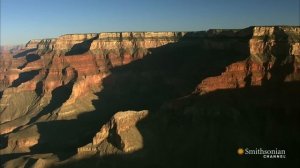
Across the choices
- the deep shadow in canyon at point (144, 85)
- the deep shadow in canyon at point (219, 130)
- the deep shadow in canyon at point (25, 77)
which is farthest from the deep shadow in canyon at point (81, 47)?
the deep shadow in canyon at point (219, 130)

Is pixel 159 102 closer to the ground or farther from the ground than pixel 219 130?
closer to the ground

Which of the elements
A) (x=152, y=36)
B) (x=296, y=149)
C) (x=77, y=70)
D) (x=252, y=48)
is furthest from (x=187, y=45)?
(x=296, y=149)

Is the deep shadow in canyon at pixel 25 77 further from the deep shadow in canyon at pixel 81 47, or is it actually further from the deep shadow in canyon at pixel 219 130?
the deep shadow in canyon at pixel 219 130

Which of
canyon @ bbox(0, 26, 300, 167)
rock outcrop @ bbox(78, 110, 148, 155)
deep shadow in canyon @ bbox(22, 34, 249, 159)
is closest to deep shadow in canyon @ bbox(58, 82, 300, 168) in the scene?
canyon @ bbox(0, 26, 300, 167)

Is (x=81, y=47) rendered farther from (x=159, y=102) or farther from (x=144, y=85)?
(x=159, y=102)

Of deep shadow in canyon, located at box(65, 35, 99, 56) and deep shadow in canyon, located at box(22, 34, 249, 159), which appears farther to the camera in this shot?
deep shadow in canyon, located at box(65, 35, 99, 56)

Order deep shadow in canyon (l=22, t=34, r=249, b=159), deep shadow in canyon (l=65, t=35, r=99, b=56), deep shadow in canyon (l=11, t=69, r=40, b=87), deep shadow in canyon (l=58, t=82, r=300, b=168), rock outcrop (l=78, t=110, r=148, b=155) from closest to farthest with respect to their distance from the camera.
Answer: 1. deep shadow in canyon (l=58, t=82, r=300, b=168)
2. rock outcrop (l=78, t=110, r=148, b=155)
3. deep shadow in canyon (l=22, t=34, r=249, b=159)
4. deep shadow in canyon (l=11, t=69, r=40, b=87)
5. deep shadow in canyon (l=65, t=35, r=99, b=56)

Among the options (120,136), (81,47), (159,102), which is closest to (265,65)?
(120,136)

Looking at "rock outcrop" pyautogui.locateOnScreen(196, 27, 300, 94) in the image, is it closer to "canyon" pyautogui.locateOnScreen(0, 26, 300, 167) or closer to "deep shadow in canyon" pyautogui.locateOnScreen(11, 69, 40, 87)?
"canyon" pyautogui.locateOnScreen(0, 26, 300, 167)
